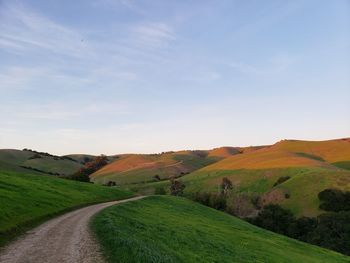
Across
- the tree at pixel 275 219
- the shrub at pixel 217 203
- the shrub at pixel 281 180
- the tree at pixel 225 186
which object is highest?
the shrub at pixel 281 180

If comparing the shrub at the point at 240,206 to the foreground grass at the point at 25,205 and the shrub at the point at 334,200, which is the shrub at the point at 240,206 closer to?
the shrub at the point at 334,200

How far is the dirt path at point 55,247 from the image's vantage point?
67.0ft

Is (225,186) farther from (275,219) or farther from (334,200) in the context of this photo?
(334,200)

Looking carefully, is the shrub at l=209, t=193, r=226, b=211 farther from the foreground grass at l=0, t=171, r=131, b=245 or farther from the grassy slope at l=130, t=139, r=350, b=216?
the foreground grass at l=0, t=171, r=131, b=245

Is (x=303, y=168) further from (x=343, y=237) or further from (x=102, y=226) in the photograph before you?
(x=102, y=226)

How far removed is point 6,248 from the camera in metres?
23.3

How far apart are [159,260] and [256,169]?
134429 millimetres

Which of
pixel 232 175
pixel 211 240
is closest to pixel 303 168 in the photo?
pixel 232 175

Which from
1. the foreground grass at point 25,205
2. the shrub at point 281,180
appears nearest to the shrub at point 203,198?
the shrub at point 281,180

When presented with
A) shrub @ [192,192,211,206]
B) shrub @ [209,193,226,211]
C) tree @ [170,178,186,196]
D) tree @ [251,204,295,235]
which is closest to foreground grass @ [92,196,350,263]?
tree @ [251,204,295,235]

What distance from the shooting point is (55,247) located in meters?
23.1

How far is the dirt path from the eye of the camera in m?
20.4

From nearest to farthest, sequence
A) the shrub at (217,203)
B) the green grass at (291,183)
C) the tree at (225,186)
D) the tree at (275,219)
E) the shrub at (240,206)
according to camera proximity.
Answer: the tree at (275,219)
the green grass at (291,183)
the shrub at (217,203)
the shrub at (240,206)
the tree at (225,186)

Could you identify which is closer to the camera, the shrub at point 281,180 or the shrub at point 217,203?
the shrub at point 217,203
